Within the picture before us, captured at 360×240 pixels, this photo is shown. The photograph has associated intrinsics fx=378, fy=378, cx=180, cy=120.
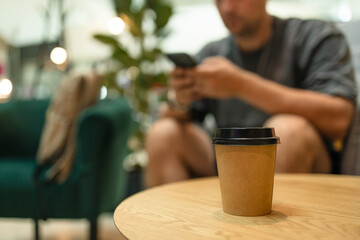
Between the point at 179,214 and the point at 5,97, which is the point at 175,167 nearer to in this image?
the point at 179,214

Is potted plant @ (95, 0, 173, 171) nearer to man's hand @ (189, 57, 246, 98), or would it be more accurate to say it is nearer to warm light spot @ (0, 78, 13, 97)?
warm light spot @ (0, 78, 13, 97)

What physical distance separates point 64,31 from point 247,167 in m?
3.40

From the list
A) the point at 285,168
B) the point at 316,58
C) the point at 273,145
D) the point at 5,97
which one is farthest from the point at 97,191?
the point at 5,97

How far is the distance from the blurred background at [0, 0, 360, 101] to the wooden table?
2.69 meters

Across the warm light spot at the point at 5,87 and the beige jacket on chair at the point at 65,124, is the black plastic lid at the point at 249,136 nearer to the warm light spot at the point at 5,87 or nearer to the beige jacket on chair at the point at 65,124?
the beige jacket on chair at the point at 65,124

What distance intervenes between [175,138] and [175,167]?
103 mm

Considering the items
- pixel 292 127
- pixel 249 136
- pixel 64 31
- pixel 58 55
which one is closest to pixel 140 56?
pixel 58 55

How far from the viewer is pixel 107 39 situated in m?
3.11

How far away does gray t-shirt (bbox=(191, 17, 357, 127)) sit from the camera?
4.46 feet

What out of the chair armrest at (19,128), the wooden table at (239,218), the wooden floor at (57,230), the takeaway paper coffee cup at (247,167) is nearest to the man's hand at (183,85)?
the wooden table at (239,218)

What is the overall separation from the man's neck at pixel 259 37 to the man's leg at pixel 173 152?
0.44m

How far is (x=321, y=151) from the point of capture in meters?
1.28

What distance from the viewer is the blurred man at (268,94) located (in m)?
1.27

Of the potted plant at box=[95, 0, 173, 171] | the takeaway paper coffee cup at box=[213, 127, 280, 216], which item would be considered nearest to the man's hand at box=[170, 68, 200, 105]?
the takeaway paper coffee cup at box=[213, 127, 280, 216]
